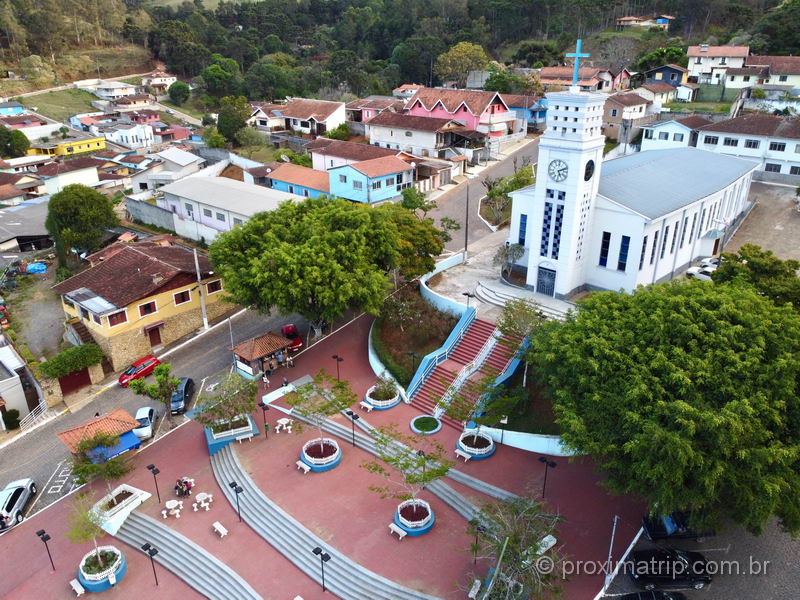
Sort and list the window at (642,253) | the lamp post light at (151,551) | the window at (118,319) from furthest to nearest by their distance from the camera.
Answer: the window at (118,319) < the window at (642,253) < the lamp post light at (151,551)

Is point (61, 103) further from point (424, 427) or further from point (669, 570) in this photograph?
point (669, 570)

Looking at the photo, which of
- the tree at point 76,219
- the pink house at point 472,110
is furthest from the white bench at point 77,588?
the pink house at point 472,110

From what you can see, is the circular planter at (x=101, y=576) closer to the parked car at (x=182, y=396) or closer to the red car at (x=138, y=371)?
the parked car at (x=182, y=396)

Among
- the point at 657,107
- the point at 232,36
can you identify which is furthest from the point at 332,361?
the point at 232,36

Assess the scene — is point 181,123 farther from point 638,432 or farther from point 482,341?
point 638,432

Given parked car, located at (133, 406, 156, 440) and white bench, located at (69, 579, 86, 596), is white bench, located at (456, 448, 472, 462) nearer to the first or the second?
white bench, located at (69, 579, 86, 596)
